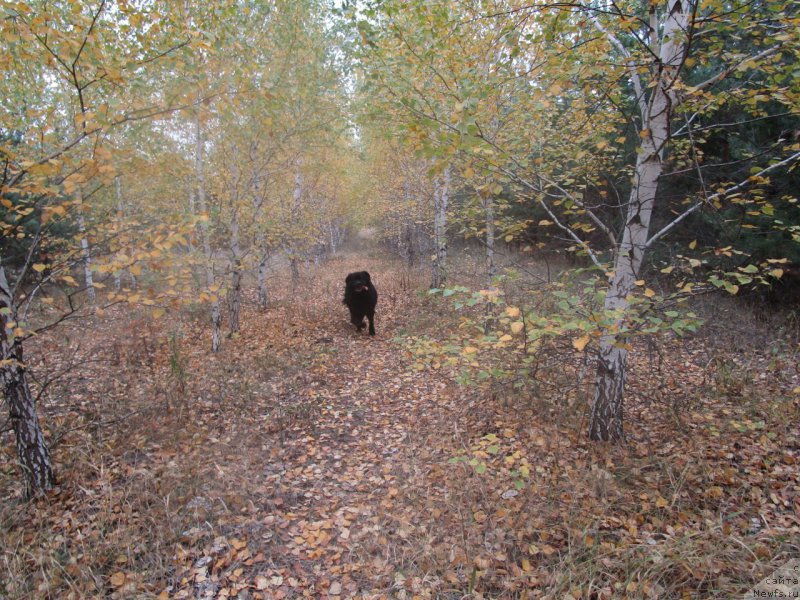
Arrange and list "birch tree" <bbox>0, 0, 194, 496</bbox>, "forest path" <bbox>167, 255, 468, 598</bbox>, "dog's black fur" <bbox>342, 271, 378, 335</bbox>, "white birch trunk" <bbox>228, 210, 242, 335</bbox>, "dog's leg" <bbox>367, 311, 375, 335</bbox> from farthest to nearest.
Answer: "dog's leg" <bbox>367, 311, 375, 335</bbox> → "dog's black fur" <bbox>342, 271, 378, 335</bbox> → "white birch trunk" <bbox>228, 210, 242, 335</bbox> → "forest path" <bbox>167, 255, 468, 598</bbox> → "birch tree" <bbox>0, 0, 194, 496</bbox>

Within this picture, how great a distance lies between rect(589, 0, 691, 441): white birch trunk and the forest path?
205cm

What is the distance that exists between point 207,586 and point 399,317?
8577 millimetres

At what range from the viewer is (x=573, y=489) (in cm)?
392

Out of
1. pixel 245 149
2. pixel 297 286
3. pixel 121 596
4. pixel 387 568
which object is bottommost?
pixel 387 568

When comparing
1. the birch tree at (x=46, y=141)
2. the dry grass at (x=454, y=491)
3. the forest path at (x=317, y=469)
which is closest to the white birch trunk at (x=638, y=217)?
the dry grass at (x=454, y=491)

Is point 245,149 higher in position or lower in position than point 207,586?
higher

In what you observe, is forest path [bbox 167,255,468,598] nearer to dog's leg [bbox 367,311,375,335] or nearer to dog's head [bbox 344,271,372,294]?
dog's leg [bbox 367,311,375,335]

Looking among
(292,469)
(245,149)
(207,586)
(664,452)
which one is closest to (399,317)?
(245,149)

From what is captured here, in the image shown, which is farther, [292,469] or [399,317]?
[399,317]

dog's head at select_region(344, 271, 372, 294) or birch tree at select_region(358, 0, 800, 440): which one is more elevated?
birch tree at select_region(358, 0, 800, 440)

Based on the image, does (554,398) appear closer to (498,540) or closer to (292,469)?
(498,540)

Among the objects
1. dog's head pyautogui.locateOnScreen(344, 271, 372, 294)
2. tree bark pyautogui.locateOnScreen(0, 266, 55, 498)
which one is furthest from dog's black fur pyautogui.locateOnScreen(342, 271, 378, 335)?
tree bark pyautogui.locateOnScreen(0, 266, 55, 498)

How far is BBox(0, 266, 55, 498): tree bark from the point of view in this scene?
11.2 feet

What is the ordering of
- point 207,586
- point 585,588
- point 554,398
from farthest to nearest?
point 554,398 → point 207,586 → point 585,588
